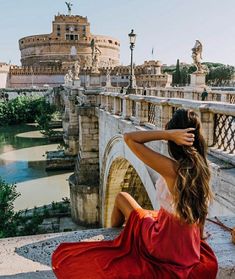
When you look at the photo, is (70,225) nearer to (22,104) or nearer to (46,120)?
(46,120)

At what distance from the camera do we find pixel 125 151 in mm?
9047

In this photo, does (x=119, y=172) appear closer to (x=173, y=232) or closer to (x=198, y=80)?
(x=198, y=80)

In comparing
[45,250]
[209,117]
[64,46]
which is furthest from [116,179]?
[64,46]

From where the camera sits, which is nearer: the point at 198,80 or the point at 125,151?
the point at 125,151

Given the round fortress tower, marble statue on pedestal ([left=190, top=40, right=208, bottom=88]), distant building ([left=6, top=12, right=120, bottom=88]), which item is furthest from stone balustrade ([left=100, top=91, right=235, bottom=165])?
the round fortress tower

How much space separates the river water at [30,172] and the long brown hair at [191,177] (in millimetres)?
15674

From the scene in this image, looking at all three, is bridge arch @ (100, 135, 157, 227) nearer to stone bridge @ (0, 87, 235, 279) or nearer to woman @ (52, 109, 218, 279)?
stone bridge @ (0, 87, 235, 279)

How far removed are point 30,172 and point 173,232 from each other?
2209 centimetres

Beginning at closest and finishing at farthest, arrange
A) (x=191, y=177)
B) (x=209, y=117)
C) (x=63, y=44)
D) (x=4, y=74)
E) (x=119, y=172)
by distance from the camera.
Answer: (x=191, y=177), (x=209, y=117), (x=119, y=172), (x=4, y=74), (x=63, y=44)

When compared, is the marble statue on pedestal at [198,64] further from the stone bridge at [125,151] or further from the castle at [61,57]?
the castle at [61,57]

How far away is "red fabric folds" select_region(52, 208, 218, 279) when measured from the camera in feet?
7.79

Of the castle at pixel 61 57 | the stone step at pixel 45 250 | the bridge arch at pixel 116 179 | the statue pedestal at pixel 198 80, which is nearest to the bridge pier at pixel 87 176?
the bridge arch at pixel 116 179

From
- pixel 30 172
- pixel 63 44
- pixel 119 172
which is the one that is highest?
pixel 63 44

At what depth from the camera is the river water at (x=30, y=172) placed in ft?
61.5
